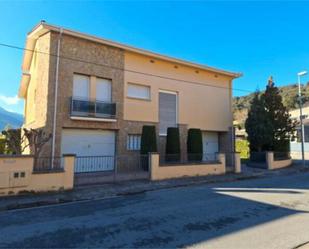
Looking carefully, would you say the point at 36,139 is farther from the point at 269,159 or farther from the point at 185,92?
the point at 269,159

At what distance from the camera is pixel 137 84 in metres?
17.0

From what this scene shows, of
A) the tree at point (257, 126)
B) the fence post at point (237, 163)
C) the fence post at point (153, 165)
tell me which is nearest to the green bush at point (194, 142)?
the fence post at point (237, 163)

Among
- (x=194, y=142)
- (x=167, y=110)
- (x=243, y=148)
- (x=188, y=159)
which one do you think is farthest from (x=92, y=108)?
(x=243, y=148)

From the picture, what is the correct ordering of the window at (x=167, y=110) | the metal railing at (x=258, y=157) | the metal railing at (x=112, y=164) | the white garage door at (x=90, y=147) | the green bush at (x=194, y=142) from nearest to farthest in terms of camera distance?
the metal railing at (x=112, y=164)
the white garage door at (x=90, y=147)
the green bush at (x=194, y=142)
the window at (x=167, y=110)
the metal railing at (x=258, y=157)

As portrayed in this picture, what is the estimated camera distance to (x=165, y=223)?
6117 mm

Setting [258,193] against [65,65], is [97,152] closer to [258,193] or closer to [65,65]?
[65,65]

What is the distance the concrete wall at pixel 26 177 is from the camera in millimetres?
9203

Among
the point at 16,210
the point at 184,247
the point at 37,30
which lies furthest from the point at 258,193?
the point at 37,30

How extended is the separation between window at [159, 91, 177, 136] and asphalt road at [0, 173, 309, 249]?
355 inches

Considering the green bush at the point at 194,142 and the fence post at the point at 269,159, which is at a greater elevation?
the green bush at the point at 194,142

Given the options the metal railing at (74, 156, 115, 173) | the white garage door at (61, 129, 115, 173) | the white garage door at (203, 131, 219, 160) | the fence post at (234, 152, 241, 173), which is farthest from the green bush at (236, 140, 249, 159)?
the metal railing at (74, 156, 115, 173)

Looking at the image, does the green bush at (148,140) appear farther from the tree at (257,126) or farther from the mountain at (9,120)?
the mountain at (9,120)

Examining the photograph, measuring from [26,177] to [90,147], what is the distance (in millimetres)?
5740

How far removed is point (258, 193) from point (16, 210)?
8391mm
